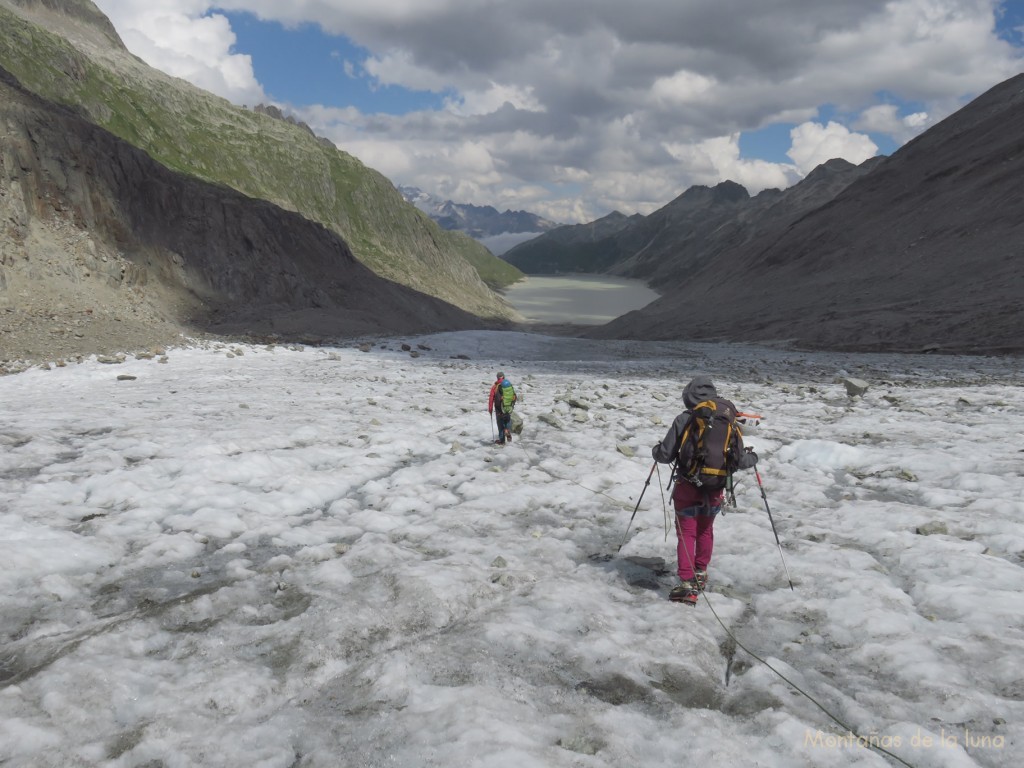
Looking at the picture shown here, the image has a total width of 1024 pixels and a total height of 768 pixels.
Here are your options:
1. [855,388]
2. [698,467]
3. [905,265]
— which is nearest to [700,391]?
[698,467]

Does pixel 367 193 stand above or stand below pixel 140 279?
above

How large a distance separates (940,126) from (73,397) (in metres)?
115

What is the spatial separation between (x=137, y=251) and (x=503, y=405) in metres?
42.1

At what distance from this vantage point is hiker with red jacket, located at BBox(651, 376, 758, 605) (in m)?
6.74

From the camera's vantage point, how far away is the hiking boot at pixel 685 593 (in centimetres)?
684

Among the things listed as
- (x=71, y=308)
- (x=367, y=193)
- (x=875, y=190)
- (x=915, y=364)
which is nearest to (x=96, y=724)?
(x=71, y=308)

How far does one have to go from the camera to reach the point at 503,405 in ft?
45.6

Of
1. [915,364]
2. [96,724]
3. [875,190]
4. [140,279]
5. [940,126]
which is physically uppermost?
[940,126]

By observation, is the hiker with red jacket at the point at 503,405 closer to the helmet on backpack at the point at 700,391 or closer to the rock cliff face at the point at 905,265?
the helmet on backpack at the point at 700,391

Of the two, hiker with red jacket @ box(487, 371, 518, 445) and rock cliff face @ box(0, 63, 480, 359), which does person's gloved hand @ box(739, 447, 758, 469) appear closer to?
hiker with red jacket @ box(487, 371, 518, 445)

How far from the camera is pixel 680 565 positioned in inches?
277

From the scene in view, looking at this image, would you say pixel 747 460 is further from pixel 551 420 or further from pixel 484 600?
pixel 551 420

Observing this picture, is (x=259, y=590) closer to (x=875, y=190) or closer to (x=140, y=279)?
(x=140, y=279)

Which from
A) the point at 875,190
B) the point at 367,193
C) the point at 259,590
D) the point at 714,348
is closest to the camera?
the point at 259,590
